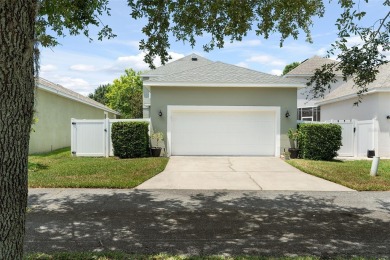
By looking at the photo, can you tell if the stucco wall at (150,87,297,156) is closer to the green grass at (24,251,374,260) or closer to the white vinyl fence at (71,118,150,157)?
the white vinyl fence at (71,118,150,157)

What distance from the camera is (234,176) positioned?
1053 cm

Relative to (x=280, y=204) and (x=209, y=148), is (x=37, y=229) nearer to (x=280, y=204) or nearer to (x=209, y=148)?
(x=280, y=204)

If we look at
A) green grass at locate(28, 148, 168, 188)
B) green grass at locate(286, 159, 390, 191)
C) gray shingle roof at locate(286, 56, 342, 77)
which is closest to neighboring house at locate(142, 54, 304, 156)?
green grass at locate(286, 159, 390, 191)

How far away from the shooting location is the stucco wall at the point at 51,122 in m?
16.1

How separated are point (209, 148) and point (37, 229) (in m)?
10.8

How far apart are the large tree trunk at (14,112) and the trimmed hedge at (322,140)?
12.8m

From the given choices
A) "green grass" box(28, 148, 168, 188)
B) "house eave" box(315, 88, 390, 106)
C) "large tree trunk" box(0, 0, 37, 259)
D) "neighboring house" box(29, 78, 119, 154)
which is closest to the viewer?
"large tree trunk" box(0, 0, 37, 259)

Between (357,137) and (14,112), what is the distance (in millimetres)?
15640

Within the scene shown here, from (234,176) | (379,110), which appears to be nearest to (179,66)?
(379,110)

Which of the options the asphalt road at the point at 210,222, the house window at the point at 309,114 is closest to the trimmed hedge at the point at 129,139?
the asphalt road at the point at 210,222

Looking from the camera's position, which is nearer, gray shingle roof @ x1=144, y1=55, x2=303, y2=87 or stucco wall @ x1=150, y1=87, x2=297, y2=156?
gray shingle roof @ x1=144, y1=55, x2=303, y2=87

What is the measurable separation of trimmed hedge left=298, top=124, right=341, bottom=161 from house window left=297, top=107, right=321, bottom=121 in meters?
12.8

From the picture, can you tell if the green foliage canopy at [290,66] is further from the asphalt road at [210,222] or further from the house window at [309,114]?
the asphalt road at [210,222]

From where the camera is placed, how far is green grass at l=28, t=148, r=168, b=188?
28.8 feet
